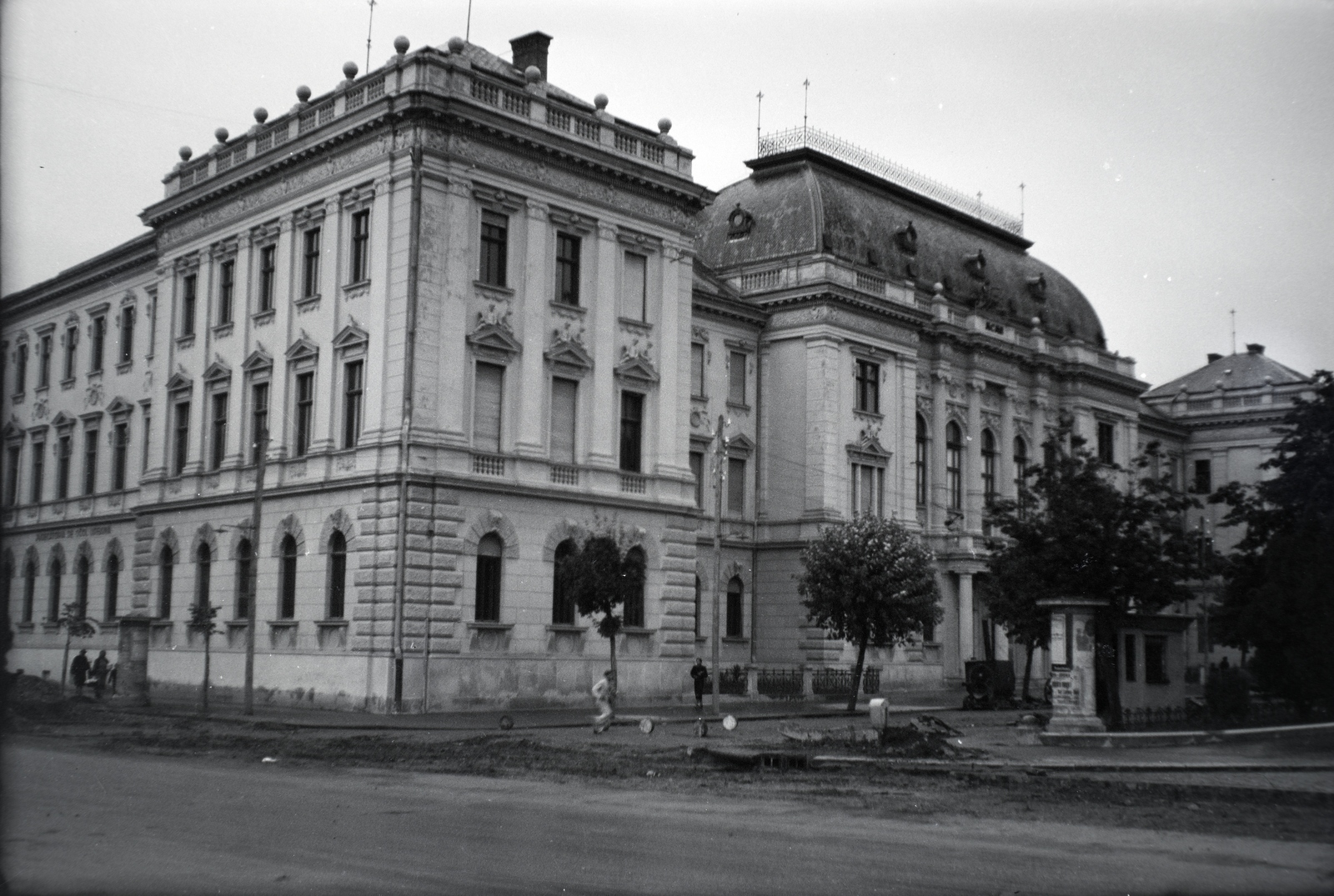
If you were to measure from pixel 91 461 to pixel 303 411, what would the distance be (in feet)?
61.2

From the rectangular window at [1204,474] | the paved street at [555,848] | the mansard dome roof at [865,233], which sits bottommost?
the paved street at [555,848]

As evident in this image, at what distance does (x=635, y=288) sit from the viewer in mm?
43469

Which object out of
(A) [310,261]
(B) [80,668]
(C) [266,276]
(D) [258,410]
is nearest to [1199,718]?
(A) [310,261]

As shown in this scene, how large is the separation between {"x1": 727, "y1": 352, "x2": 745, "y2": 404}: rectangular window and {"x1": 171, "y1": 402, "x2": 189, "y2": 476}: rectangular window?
20426 millimetres

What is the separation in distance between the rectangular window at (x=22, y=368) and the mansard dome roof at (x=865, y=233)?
29.5 meters

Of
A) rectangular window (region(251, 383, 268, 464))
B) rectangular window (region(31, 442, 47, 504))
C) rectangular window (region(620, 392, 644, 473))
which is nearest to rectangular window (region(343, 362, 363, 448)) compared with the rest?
rectangular window (region(251, 383, 268, 464))

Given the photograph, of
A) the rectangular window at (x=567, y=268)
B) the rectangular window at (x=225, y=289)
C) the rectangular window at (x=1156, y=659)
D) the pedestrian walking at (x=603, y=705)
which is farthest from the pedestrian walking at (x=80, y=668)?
the rectangular window at (x=1156, y=659)

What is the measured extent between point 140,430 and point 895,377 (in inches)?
1186

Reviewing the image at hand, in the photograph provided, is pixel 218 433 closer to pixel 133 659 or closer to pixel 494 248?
pixel 133 659

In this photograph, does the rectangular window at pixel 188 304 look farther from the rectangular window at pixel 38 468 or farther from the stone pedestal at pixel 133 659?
the rectangular window at pixel 38 468

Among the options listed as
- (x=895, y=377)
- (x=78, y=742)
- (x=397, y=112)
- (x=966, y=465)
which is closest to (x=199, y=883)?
(x=78, y=742)

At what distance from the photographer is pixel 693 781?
20625 millimetres

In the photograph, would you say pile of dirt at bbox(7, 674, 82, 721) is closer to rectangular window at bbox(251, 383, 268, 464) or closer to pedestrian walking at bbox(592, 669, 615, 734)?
rectangular window at bbox(251, 383, 268, 464)

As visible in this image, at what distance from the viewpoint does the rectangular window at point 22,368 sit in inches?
2360
